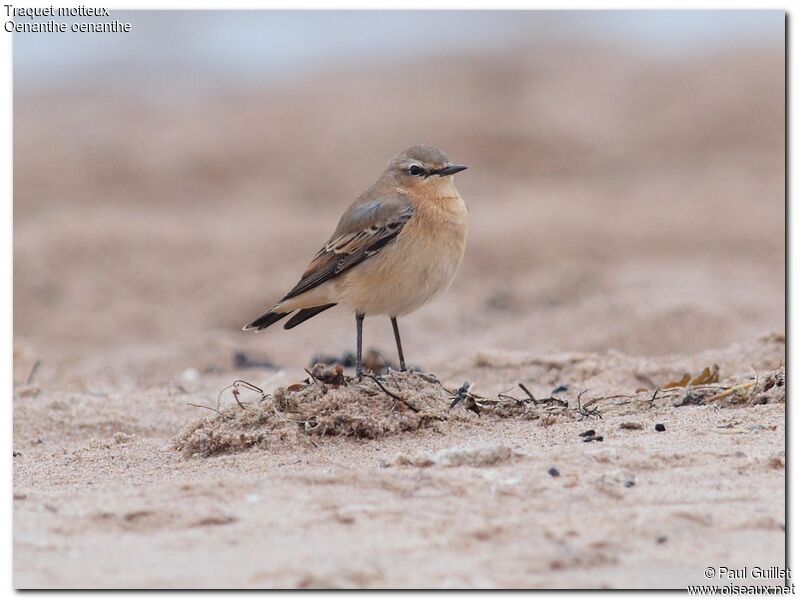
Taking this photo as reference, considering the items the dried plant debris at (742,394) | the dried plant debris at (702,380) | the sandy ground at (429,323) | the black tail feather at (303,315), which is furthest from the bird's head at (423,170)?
the dried plant debris at (742,394)

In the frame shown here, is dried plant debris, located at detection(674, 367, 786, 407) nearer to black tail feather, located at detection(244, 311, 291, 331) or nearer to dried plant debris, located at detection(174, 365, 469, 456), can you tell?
dried plant debris, located at detection(174, 365, 469, 456)

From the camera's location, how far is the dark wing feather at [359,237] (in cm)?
752

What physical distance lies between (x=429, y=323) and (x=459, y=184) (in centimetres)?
543

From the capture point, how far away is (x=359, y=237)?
7621 mm

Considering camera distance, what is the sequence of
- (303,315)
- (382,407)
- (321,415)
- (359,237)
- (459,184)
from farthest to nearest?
(459,184)
(303,315)
(359,237)
(382,407)
(321,415)

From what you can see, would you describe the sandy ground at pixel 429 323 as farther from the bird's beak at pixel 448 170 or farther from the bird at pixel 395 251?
the bird's beak at pixel 448 170

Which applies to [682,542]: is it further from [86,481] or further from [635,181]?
[635,181]

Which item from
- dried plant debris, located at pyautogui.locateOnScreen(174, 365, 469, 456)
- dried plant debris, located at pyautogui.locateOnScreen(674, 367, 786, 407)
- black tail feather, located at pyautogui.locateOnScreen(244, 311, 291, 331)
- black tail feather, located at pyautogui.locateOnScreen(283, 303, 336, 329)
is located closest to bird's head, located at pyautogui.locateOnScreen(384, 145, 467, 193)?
black tail feather, located at pyautogui.locateOnScreen(283, 303, 336, 329)

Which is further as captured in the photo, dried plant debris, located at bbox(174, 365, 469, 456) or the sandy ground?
dried plant debris, located at bbox(174, 365, 469, 456)

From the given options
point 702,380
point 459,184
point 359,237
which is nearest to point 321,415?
point 359,237

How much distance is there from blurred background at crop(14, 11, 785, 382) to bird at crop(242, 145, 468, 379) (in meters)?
1.96

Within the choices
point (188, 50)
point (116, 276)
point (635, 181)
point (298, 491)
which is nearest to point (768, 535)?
point (298, 491)

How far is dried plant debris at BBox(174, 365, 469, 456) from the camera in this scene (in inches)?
241

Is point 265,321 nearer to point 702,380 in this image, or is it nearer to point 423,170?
point 423,170
